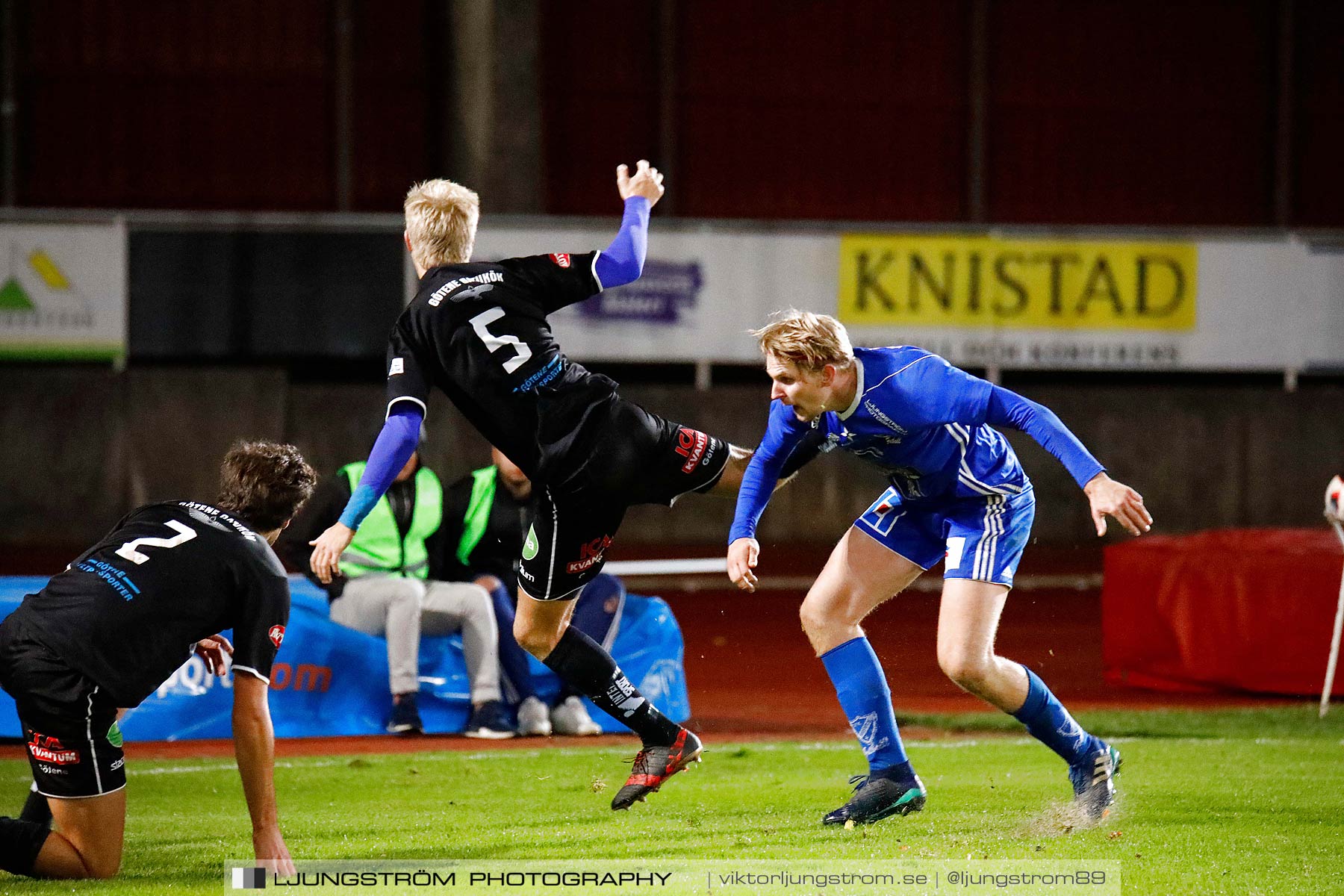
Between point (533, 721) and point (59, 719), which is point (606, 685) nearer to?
point (59, 719)

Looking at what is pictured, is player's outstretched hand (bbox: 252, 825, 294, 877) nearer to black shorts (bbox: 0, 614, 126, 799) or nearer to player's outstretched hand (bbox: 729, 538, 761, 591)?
black shorts (bbox: 0, 614, 126, 799)

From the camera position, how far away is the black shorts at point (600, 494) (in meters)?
5.66

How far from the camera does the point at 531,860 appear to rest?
533cm

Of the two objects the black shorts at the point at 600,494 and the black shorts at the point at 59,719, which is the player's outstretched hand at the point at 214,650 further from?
the black shorts at the point at 600,494

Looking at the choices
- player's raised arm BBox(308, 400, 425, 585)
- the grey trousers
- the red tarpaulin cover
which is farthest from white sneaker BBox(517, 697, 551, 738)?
the red tarpaulin cover

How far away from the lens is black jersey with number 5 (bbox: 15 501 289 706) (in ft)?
15.8

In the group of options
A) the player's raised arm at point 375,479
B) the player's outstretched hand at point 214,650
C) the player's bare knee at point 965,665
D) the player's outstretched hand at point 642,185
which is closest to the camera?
the player's raised arm at point 375,479

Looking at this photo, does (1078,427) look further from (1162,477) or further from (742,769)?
(742,769)

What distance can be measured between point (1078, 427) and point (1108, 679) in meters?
8.23

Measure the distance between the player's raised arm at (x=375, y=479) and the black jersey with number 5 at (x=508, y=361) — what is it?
0.07 metres

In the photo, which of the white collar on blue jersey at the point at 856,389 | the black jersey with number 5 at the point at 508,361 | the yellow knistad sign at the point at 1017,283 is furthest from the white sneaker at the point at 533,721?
the yellow knistad sign at the point at 1017,283

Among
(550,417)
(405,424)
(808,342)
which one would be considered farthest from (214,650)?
(808,342)

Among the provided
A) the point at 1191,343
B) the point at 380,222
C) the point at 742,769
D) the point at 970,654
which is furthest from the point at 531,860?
the point at 1191,343

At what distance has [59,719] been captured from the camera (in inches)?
191
